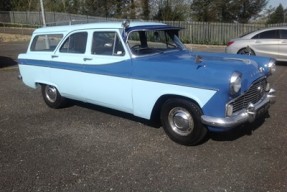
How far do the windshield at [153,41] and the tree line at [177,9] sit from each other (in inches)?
888

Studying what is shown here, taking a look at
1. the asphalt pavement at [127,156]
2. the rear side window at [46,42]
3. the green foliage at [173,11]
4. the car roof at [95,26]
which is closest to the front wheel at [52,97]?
the asphalt pavement at [127,156]

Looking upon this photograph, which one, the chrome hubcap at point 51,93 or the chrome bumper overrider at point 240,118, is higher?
the chrome bumper overrider at point 240,118

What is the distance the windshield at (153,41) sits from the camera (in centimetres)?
600

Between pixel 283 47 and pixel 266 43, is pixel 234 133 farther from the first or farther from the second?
pixel 266 43

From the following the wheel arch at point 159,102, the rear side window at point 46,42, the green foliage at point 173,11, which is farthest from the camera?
the green foliage at point 173,11

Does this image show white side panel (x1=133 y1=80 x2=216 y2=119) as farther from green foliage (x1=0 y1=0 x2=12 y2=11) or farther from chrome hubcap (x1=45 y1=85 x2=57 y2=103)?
green foliage (x1=0 y1=0 x2=12 y2=11)

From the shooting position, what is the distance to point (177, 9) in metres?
29.0

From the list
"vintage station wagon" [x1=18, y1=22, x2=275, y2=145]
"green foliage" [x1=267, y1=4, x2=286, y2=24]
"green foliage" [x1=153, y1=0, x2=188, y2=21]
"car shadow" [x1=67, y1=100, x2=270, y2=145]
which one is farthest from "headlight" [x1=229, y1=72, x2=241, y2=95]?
"green foliage" [x1=267, y1=4, x2=286, y2=24]

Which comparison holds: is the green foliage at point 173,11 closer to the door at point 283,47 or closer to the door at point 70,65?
the door at point 283,47

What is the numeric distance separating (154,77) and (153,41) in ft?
4.02

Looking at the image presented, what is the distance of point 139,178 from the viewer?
4.42 m

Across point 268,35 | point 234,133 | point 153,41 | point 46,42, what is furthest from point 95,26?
point 268,35

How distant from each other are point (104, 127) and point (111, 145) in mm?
857

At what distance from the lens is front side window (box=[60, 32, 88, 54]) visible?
6.54 m
